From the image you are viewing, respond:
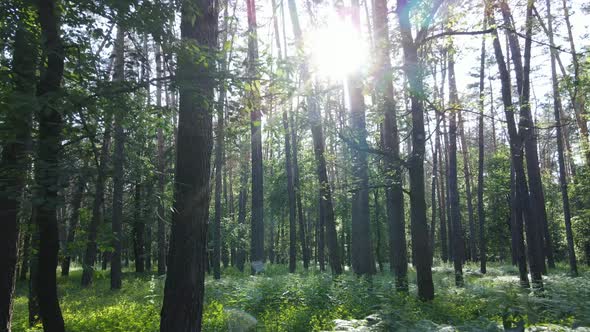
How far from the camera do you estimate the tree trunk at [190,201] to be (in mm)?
4930

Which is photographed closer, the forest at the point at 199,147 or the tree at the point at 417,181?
the forest at the point at 199,147

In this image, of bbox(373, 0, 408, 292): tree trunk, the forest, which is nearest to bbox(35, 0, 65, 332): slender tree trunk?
the forest

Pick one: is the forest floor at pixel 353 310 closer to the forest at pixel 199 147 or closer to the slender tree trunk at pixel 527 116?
the forest at pixel 199 147

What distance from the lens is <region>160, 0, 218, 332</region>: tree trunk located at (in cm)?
493

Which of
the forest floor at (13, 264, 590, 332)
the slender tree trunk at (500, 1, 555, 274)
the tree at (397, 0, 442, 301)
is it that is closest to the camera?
the forest floor at (13, 264, 590, 332)

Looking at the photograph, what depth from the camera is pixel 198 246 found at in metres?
5.18

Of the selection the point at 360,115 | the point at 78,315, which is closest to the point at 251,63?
the point at 360,115

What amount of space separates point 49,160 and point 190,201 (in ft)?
5.95

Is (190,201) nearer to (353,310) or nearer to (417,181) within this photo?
(417,181)

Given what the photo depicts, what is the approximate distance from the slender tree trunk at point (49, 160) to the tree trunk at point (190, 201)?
1.31 metres

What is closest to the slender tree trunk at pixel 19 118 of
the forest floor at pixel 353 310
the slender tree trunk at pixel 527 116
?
the forest floor at pixel 353 310

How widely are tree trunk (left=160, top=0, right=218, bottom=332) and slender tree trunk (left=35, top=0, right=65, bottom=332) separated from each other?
1.31 m

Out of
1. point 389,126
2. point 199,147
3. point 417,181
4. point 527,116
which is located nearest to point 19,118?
point 199,147

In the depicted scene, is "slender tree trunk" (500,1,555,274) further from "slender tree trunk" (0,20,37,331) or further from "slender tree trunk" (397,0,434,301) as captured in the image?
"slender tree trunk" (0,20,37,331)
